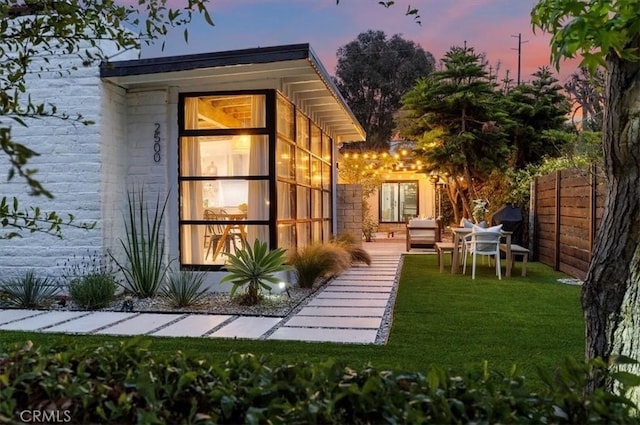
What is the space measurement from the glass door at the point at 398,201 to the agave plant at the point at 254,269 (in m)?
15.2

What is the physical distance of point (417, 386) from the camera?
4.67 ft

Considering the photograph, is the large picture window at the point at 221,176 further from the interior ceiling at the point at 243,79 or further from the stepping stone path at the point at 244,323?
the stepping stone path at the point at 244,323

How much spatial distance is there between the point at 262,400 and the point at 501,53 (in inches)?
936

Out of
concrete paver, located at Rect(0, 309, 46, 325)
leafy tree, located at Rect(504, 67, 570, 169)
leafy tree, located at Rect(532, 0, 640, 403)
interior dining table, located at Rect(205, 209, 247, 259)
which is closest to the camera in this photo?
leafy tree, located at Rect(532, 0, 640, 403)

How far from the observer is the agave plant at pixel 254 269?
5.64 metres

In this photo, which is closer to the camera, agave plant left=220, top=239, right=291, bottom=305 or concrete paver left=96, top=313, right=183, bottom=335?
concrete paver left=96, top=313, right=183, bottom=335

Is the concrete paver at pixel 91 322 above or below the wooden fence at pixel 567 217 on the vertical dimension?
below

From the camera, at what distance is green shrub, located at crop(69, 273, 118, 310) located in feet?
18.2

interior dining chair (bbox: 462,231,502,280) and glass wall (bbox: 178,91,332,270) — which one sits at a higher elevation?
glass wall (bbox: 178,91,332,270)

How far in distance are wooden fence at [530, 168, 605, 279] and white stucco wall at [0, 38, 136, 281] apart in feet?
20.0

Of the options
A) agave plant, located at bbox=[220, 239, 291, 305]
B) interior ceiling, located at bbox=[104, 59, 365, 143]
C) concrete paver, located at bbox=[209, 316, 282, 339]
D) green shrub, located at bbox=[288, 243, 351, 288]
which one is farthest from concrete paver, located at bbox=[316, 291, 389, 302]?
interior ceiling, located at bbox=[104, 59, 365, 143]

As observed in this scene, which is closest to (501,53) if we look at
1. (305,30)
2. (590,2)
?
(305,30)

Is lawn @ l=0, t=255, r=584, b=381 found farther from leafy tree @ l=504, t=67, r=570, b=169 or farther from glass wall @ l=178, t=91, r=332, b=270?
leafy tree @ l=504, t=67, r=570, b=169

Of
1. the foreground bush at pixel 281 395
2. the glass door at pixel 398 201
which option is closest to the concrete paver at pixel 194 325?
the foreground bush at pixel 281 395
